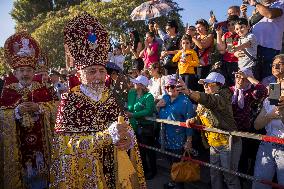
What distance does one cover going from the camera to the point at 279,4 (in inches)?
230

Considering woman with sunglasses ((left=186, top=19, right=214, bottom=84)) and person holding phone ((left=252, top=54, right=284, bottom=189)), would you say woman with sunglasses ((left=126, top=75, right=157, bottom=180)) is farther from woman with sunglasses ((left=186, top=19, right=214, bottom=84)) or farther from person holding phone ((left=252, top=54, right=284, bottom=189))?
person holding phone ((left=252, top=54, right=284, bottom=189))

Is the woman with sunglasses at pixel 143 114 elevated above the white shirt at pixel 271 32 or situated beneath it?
situated beneath

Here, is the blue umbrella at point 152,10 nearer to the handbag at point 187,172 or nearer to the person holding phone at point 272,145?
the handbag at point 187,172

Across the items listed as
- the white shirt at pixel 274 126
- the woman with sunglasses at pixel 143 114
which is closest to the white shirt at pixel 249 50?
the woman with sunglasses at pixel 143 114

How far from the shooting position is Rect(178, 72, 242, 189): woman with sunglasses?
15.3 feet

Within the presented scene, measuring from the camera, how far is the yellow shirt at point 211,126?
4.88 meters

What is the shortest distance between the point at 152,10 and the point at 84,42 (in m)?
8.01

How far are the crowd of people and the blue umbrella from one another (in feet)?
9.24

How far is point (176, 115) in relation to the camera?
18.8ft

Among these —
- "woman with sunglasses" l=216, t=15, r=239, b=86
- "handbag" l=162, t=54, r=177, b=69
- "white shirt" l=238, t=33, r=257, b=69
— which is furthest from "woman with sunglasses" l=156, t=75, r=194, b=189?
"handbag" l=162, t=54, r=177, b=69

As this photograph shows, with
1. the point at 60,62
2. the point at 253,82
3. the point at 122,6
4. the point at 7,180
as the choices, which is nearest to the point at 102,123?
the point at 7,180

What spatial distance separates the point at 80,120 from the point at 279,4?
413cm

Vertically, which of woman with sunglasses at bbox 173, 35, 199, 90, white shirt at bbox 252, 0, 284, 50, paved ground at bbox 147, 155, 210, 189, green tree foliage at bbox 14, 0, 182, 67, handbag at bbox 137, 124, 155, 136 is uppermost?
green tree foliage at bbox 14, 0, 182, 67

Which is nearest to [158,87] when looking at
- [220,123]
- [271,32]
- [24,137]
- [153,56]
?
[153,56]
